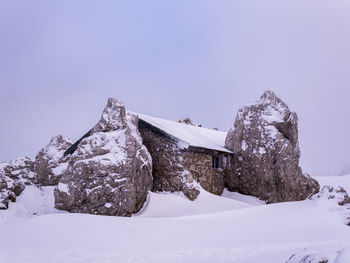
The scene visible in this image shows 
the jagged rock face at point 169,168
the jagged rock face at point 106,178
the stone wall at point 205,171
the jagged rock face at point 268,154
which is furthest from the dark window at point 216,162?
the jagged rock face at point 106,178

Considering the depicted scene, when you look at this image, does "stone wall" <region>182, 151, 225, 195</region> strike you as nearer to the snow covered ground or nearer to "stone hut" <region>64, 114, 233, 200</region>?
"stone hut" <region>64, 114, 233, 200</region>

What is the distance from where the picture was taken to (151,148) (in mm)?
20703

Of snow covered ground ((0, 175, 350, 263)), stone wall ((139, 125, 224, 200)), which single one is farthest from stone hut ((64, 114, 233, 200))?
snow covered ground ((0, 175, 350, 263))

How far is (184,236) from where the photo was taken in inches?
435

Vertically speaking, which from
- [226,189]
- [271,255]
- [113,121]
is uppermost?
[113,121]

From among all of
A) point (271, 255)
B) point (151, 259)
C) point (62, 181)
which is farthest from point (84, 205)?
point (271, 255)

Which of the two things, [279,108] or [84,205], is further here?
[279,108]

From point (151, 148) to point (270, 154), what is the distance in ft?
24.1

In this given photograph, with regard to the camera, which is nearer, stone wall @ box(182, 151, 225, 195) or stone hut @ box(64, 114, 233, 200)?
stone hut @ box(64, 114, 233, 200)

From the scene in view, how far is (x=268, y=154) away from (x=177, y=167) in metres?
6.20

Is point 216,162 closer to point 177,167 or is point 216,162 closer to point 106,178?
point 177,167

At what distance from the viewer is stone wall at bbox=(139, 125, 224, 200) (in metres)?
18.8

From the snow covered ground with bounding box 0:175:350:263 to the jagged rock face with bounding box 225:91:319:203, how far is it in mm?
7465

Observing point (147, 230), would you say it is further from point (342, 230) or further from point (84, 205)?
point (342, 230)
